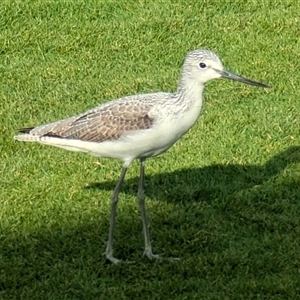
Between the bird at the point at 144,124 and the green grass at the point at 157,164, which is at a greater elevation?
the bird at the point at 144,124

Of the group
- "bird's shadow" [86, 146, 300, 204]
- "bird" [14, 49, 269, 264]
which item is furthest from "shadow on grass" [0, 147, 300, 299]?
"bird" [14, 49, 269, 264]

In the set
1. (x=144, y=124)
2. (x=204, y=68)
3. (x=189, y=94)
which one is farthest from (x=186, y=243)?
(x=204, y=68)

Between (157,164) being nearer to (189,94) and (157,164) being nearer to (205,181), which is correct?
(205,181)

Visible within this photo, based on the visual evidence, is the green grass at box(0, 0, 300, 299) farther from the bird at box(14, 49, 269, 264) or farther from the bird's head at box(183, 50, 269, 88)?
the bird's head at box(183, 50, 269, 88)

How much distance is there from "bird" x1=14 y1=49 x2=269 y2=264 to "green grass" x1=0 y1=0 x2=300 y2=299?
429 mm

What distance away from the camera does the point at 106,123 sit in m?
7.32

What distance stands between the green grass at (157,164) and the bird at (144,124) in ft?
1.41

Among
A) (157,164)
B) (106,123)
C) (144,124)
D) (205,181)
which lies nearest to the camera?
(144,124)

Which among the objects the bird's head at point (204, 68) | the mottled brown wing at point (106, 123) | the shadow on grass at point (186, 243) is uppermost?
the bird's head at point (204, 68)

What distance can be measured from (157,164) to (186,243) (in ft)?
4.79

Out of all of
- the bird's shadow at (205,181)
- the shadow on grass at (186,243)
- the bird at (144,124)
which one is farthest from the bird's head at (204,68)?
the bird's shadow at (205,181)

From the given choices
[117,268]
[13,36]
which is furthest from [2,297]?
[13,36]

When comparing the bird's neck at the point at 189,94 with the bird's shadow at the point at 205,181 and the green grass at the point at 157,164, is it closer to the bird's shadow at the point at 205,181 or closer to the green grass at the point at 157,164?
the green grass at the point at 157,164

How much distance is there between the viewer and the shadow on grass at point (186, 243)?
6914 millimetres
